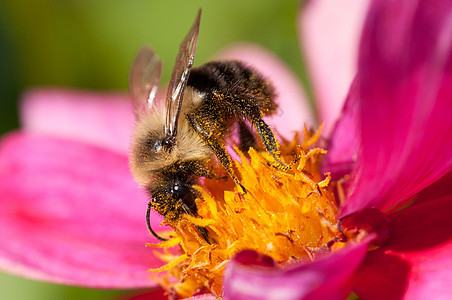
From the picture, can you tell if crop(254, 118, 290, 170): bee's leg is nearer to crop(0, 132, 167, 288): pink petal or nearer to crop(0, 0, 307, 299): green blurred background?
crop(0, 132, 167, 288): pink petal

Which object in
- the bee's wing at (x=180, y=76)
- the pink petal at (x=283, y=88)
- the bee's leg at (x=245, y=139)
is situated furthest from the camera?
the pink petal at (x=283, y=88)

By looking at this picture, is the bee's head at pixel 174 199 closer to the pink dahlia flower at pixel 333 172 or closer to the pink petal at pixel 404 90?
the pink dahlia flower at pixel 333 172

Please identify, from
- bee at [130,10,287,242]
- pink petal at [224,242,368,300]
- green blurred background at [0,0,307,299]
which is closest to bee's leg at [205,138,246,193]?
bee at [130,10,287,242]

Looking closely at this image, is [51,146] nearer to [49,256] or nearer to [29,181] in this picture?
[29,181]

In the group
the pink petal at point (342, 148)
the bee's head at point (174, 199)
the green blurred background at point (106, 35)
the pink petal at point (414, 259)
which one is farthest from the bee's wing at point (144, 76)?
the green blurred background at point (106, 35)

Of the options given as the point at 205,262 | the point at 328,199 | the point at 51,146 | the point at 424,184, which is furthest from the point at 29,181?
the point at 424,184

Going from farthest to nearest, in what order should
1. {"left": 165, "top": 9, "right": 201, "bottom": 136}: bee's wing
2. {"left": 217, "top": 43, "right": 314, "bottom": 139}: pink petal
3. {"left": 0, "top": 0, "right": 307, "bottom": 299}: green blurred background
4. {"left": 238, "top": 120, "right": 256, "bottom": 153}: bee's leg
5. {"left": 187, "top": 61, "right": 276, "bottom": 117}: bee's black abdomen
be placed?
{"left": 0, "top": 0, "right": 307, "bottom": 299}: green blurred background, {"left": 217, "top": 43, "right": 314, "bottom": 139}: pink petal, {"left": 238, "top": 120, "right": 256, "bottom": 153}: bee's leg, {"left": 187, "top": 61, "right": 276, "bottom": 117}: bee's black abdomen, {"left": 165, "top": 9, "right": 201, "bottom": 136}: bee's wing
